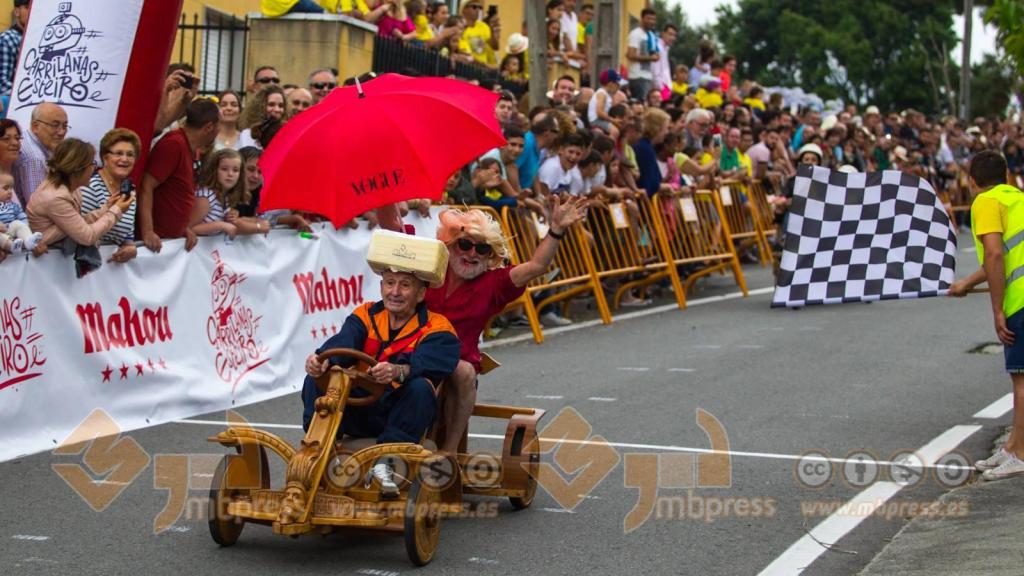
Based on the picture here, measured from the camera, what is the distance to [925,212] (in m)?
9.38

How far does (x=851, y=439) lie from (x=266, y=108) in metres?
5.52

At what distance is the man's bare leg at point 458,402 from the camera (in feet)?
23.9

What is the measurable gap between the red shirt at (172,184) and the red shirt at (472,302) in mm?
3615

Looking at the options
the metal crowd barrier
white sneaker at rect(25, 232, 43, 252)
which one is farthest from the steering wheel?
the metal crowd barrier

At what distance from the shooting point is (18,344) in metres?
9.05

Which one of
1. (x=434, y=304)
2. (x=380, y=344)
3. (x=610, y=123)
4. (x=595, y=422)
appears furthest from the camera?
(x=610, y=123)

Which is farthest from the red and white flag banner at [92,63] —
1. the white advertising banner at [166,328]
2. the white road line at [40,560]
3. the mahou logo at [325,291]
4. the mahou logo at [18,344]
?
the white road line at [40,560]

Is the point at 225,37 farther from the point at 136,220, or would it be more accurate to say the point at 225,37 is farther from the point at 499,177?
the point at 136,220

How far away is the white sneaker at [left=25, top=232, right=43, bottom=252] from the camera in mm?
9070

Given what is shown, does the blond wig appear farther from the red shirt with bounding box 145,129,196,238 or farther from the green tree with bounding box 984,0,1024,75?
the green tree with bounding box 984,0,1024,75

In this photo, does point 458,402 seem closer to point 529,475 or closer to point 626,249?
point 529,475

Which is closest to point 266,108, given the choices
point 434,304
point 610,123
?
point 434,304

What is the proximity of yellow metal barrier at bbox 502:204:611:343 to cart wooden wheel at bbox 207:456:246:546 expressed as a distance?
7692 millimetres

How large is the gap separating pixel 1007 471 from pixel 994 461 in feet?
0.60
